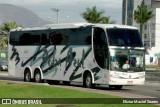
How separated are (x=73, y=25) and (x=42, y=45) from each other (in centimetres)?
328

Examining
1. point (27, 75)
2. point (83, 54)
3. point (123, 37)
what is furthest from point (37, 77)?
point (123, 37)

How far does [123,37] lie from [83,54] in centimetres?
253

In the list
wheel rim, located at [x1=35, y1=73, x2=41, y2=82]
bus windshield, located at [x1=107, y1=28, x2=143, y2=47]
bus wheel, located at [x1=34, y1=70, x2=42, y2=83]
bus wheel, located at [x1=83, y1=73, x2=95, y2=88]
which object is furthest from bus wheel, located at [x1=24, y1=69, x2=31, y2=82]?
bus windshield, located at [x1=107, y1=28, x2=143, y2=47]

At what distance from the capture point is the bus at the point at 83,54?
88.2 feet

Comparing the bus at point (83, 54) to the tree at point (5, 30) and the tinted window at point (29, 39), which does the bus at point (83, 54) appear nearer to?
the tinted window at point (29, 39)

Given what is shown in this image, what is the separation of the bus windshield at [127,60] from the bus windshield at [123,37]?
0.39 meters

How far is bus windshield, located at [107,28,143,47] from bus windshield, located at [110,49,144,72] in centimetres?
39

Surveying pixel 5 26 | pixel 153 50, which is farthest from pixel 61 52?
pixel 153 50

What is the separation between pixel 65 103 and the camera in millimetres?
17406

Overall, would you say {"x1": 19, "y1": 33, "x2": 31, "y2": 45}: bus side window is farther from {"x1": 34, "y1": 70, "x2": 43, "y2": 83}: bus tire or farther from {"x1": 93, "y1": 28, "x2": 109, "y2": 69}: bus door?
{"x1": 93, "y1": 28, "x2": 109, "y2": 69}: bus door

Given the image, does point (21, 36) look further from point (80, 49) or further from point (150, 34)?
point (150, 34)

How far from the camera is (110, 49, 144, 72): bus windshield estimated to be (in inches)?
1049

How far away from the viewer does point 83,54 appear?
28547mm

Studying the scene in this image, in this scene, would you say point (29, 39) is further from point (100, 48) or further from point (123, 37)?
point (123, 37)
